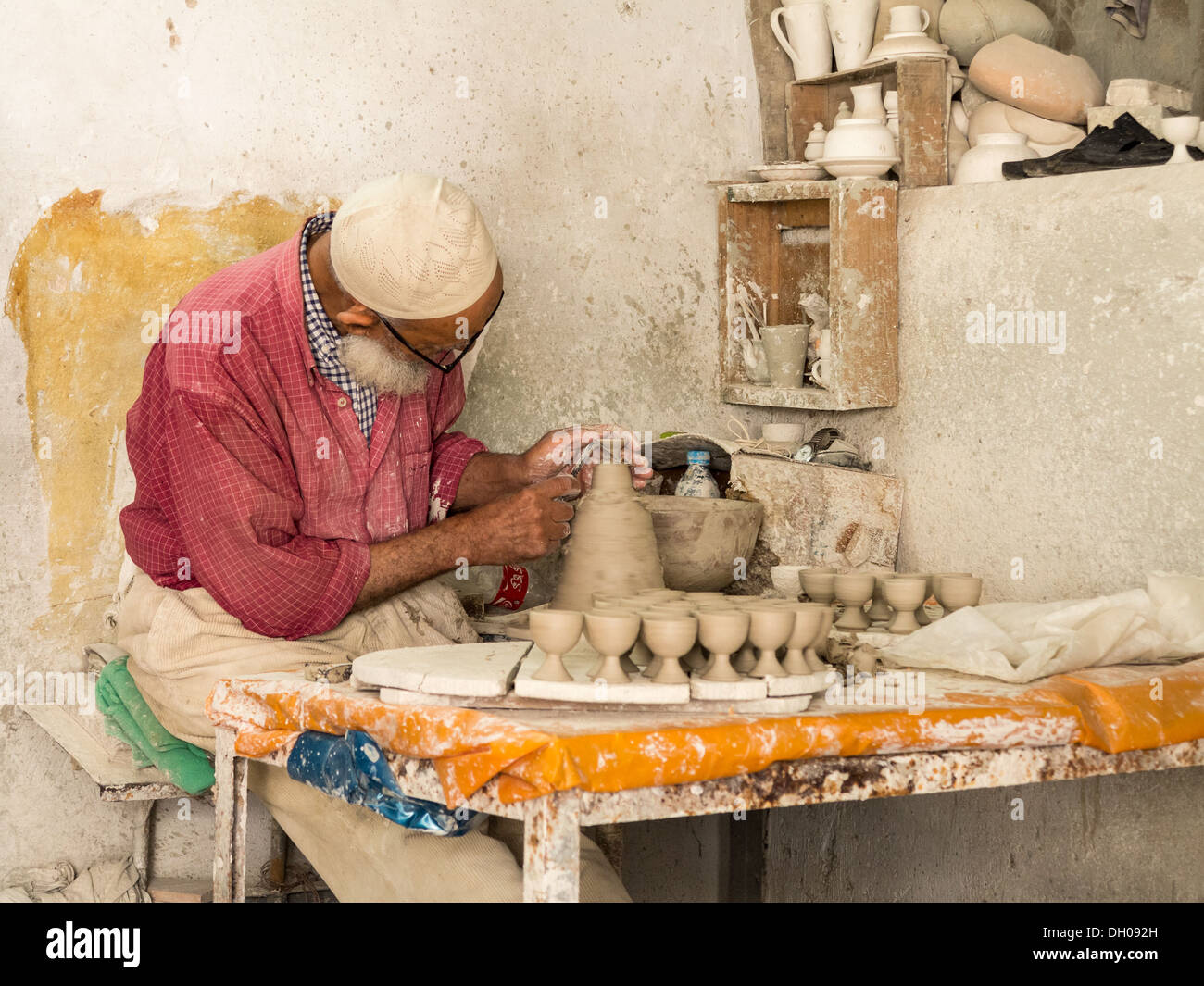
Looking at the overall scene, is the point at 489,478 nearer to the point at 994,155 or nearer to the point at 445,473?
the point at 445,473

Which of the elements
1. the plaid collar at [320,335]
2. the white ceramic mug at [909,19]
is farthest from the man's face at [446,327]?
the white ceramic mug at [909,19]

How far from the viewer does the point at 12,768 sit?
3.14 meters

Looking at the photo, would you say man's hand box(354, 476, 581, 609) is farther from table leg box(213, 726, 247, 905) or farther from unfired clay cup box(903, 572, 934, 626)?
unfired clay cup box(903, 572, 934, 626)

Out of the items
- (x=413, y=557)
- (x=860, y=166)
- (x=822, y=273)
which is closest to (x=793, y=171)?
(x=860, y=166)

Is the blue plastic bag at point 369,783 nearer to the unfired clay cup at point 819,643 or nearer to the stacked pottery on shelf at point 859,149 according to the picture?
the unfired clay cup at point 819,643

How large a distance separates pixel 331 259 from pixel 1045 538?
175 cm

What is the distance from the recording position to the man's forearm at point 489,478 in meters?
3.20

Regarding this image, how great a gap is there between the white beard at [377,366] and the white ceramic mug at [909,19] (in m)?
1.73

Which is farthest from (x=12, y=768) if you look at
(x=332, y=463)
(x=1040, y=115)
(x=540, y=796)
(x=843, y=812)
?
(x=1040, y=115)

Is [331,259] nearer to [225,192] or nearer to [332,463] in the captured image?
[332,463]

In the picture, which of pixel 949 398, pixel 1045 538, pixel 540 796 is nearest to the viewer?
pixel 540 796

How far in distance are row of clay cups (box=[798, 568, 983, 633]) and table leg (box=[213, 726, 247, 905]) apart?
3.94 feet

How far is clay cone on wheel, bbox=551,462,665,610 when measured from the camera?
263cm

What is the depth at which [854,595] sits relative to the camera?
265 cm
